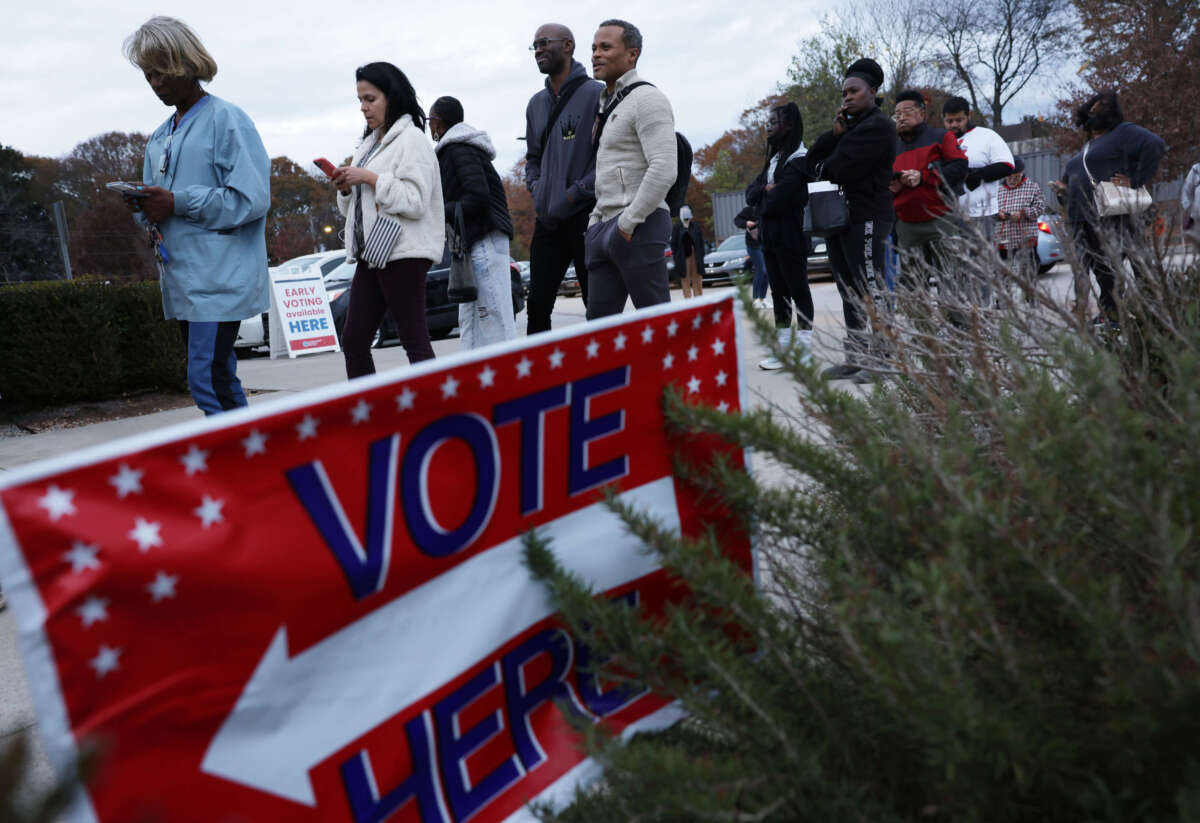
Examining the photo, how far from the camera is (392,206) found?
14.7 feet

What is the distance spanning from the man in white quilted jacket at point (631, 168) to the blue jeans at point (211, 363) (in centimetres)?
184

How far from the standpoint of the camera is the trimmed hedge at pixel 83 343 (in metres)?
7.52

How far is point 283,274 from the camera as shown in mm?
12977

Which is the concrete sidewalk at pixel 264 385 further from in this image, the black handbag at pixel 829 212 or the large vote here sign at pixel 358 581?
the large vote here sign at pixel 358 581

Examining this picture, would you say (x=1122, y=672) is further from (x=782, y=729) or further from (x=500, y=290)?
(x=500, y=290)

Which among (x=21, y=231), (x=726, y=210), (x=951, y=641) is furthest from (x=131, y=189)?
(x=21, y=231)

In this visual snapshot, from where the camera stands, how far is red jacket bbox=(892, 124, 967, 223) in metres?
6.15

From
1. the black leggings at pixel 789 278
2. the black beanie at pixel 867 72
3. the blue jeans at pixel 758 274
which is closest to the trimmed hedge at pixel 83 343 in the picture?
the black leggings at pixel 789 278

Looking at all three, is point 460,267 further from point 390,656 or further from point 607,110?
point 390,656

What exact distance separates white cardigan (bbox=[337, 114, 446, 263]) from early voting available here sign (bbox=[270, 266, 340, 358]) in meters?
8.16

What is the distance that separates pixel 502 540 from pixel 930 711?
2.82 ft

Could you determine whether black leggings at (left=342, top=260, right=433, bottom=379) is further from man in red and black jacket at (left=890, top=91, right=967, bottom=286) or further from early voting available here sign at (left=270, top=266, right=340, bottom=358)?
early voting available here sign at (left=270, top=266, right=340, bottom=358)

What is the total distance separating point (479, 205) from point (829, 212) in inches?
86.0

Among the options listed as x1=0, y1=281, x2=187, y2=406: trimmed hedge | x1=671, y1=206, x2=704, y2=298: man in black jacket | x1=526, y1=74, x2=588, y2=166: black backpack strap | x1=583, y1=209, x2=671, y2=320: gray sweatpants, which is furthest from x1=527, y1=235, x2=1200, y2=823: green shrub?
x1=671, y1=206, x2=704, y2=298: man in black jacket
